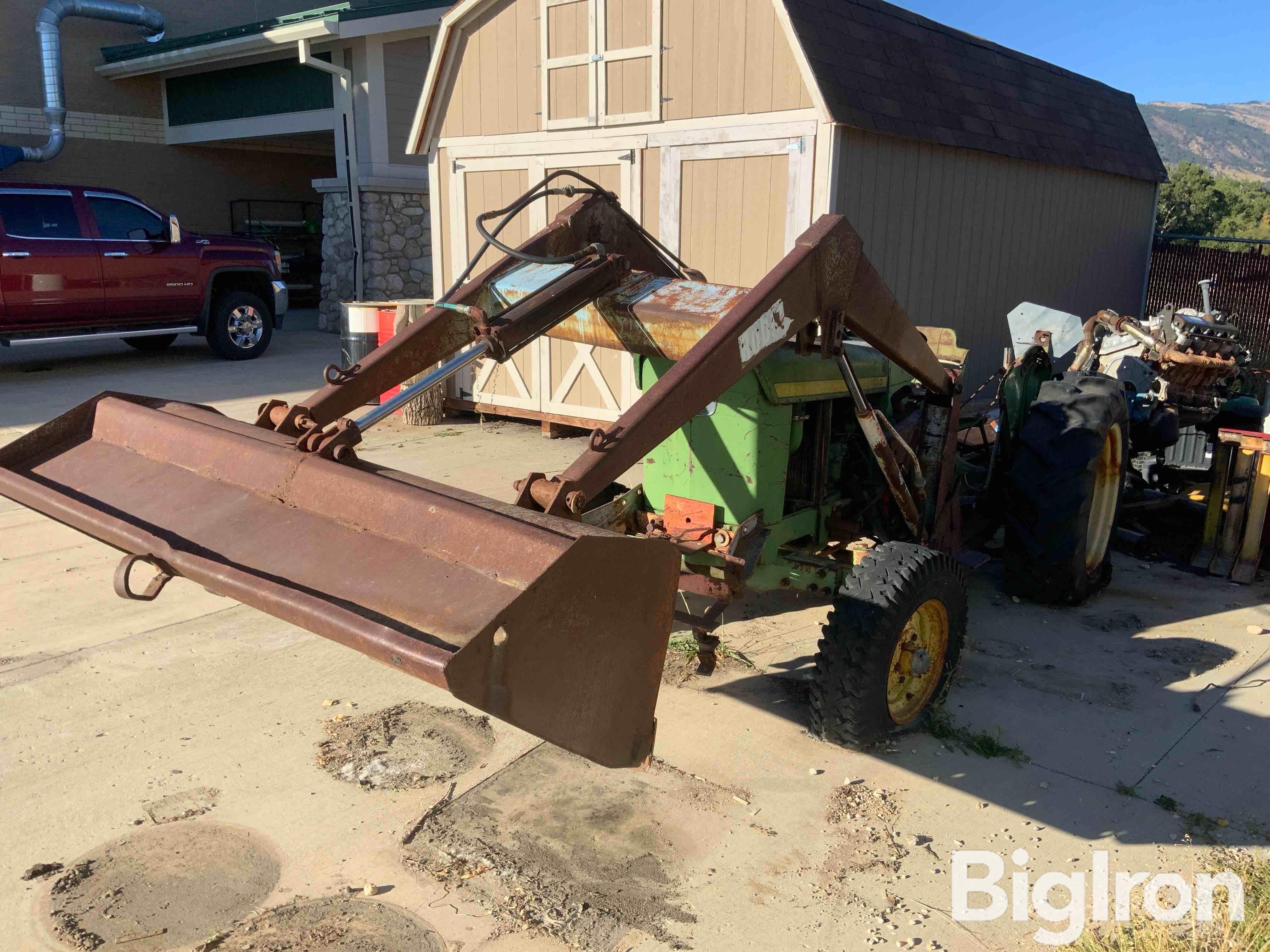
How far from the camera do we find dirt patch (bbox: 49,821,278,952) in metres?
2.78

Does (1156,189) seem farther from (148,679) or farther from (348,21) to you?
(148,679)

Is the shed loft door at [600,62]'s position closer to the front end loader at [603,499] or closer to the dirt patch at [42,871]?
the front end loader at [603,499]

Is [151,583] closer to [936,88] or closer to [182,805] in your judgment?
[182,805]

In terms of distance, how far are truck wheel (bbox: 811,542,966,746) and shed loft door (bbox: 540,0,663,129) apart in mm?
5001

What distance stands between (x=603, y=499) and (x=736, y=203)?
138 inches

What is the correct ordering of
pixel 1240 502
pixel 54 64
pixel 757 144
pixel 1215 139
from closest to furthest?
1. pixel 1240 502
2. pixel 757 144
3. pixel 54 64
4. pixel 1215 139

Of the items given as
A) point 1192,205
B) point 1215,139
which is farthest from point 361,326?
point 1215,139

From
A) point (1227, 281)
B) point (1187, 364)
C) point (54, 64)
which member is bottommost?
point (1187, 364)

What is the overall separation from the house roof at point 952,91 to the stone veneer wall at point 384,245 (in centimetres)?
796

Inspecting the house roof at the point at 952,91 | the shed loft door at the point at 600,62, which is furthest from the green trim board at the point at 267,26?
the house roof at the point at 952,91

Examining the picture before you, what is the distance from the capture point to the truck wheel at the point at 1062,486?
492 cm

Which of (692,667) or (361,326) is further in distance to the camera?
(361,326)

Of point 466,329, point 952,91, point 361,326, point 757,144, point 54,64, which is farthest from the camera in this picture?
point 54,64

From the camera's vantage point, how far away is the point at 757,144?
7.23m
